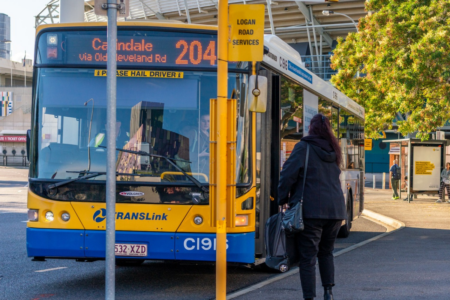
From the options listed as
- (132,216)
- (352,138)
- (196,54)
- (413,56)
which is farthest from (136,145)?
(413,56)

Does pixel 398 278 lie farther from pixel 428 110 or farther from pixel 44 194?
pixel 428 110

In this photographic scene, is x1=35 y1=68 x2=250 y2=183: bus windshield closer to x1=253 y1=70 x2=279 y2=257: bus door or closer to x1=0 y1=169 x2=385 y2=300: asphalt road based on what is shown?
x1=253 y1=70 x2=279 y2=257: bus door

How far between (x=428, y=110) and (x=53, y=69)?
16.0 m

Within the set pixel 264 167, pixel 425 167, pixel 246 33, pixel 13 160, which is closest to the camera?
pixel 246 33

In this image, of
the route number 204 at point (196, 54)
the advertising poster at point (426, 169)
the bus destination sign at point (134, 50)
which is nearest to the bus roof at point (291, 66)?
the route number 204 at point (196, 54)

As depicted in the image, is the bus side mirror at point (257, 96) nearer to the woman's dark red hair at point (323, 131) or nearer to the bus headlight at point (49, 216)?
the woman's dark red hair at point (323, 131)

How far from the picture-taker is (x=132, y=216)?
639 centimetres

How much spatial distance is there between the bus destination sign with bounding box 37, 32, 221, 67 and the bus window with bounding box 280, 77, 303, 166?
4.67 ft

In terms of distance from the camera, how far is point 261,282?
7.11 metres

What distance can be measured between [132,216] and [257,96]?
1794mm

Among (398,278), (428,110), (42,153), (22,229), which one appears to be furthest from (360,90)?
(42,153)

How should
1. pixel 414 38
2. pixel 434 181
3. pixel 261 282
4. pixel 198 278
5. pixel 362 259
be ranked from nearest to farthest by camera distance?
pixel 261 282, pixel 198 278, pixel 362 259, pixel 414 38, pixel 434 181

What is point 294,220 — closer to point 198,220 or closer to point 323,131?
point 323,131

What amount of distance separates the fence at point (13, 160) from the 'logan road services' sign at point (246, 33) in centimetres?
5973
